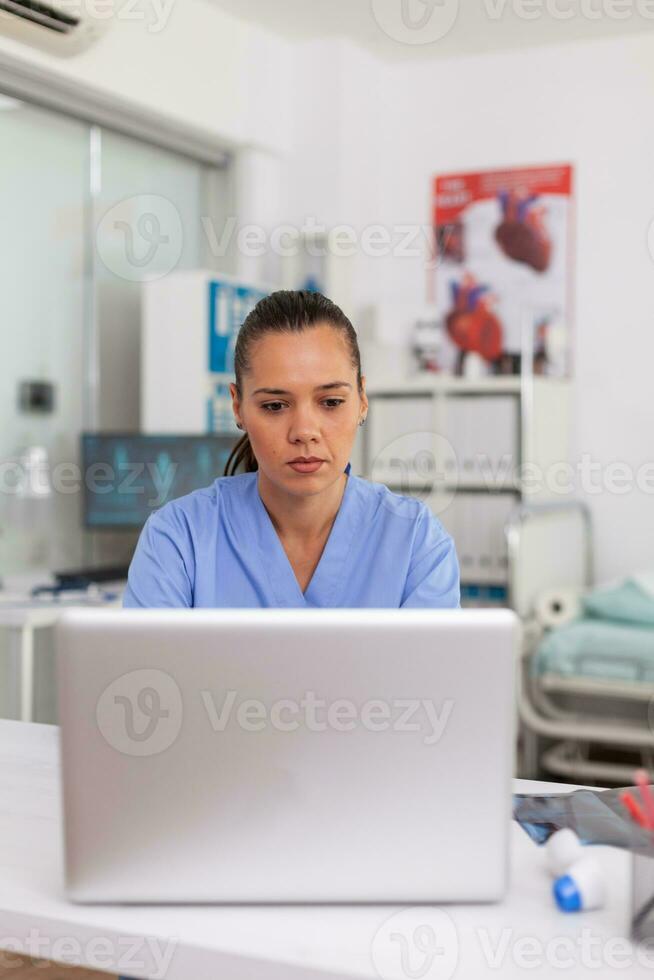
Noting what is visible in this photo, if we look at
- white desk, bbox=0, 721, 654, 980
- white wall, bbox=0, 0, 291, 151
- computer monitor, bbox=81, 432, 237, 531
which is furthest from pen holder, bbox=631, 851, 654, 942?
white wall, bbox=0, 0, 291, 151

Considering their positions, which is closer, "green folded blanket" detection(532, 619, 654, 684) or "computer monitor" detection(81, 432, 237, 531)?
"green folded blanket" detection(532, 619, 654, 684)

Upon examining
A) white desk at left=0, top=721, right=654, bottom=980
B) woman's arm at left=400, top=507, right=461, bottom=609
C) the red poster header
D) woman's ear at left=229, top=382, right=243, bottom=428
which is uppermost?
the red poster header

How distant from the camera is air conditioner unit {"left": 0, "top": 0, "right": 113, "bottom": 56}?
3225 mm

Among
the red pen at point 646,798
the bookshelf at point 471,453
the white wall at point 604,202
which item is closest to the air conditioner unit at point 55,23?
the bookshelf at point 471,453

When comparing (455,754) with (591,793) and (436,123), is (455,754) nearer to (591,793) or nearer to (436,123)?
(591,793)

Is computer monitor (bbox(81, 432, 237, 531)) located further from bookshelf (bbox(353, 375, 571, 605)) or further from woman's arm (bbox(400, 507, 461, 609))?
woman's arm (bbox(400, 507, 461, 609))

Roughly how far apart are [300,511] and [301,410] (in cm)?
17

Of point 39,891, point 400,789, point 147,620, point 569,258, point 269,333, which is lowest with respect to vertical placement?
point 39,891

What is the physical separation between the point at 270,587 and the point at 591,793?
477mm

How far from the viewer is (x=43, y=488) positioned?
3543 mm

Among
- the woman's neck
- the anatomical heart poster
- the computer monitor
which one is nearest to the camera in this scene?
the woman's neck

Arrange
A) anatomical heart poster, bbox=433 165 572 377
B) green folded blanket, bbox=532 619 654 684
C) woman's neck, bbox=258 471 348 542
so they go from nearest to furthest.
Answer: woman's neck, bbox=258 471 348 542 < green folded blanket, bbox=532 619 654 684 < anatomical heart poster, bbox=433 165 572 377

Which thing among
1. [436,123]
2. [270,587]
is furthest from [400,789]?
[436,123]

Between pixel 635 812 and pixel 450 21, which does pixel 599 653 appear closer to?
pixel 450 21
